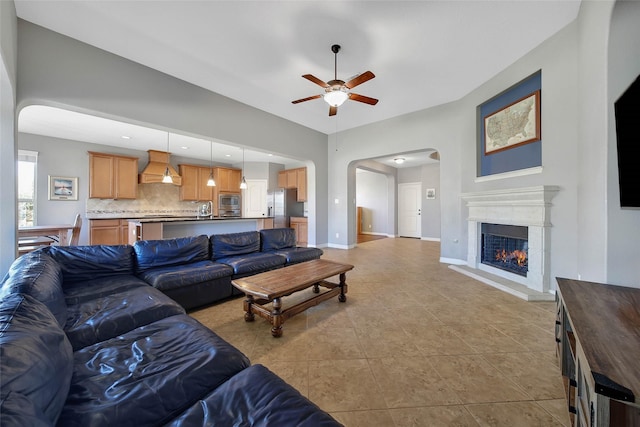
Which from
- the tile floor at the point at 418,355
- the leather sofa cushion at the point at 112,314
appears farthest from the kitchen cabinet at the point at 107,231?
the leather sofa cushion at the point at 112,314

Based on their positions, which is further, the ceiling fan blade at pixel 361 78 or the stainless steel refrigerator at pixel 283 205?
the stainless steel refrigerator at pixel 283 205

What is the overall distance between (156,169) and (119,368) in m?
6.56

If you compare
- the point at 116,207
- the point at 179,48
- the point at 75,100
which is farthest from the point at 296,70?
the point at 116,207

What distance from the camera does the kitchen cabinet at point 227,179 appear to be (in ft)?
24.9

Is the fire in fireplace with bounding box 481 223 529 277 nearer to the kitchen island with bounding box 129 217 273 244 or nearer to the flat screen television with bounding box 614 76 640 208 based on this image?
the flat screen television with bounding box 614 76 640 208

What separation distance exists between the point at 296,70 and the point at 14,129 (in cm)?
322

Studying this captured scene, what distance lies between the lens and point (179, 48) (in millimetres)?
3074

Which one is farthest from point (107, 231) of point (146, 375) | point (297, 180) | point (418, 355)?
point (418, 355)

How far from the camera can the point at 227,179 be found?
7.82m

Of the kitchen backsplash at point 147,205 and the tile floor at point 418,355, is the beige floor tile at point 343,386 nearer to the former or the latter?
the tile floor at point 418,355

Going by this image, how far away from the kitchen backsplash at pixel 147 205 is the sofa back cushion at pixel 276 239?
461 cm

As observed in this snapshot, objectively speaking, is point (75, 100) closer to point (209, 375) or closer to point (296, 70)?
point (296, 70)

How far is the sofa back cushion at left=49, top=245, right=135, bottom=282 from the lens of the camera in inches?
90.1

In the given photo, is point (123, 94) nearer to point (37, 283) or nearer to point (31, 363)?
point (37, 283)
